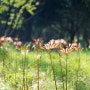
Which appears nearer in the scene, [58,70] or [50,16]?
[58,70]

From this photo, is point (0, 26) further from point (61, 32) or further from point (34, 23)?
point (61, 32)

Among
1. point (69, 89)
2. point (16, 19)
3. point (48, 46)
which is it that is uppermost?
point (16, 19)

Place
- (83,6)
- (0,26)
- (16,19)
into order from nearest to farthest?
(16,19) → (83,6) → (0,26)

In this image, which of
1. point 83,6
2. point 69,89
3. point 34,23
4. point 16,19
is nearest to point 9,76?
point 69,89

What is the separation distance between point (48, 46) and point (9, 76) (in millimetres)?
2944

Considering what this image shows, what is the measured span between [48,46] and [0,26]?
22666 mm

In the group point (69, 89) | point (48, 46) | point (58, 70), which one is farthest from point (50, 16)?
point (48, 46)

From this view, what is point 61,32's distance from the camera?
3619 centimetres

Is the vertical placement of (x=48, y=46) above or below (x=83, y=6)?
below

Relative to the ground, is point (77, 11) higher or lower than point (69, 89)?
higher

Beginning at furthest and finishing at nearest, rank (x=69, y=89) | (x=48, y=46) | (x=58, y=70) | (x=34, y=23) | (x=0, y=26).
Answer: (x=34, y=23)
(x=0, y=26)
(x=58, y=70)
(x=69, y=89)
(x=48, y=46)

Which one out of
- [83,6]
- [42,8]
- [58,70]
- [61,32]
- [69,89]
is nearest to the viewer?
[69,89]

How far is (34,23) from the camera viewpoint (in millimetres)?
30641

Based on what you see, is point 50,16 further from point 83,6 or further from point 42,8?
point 83,6
